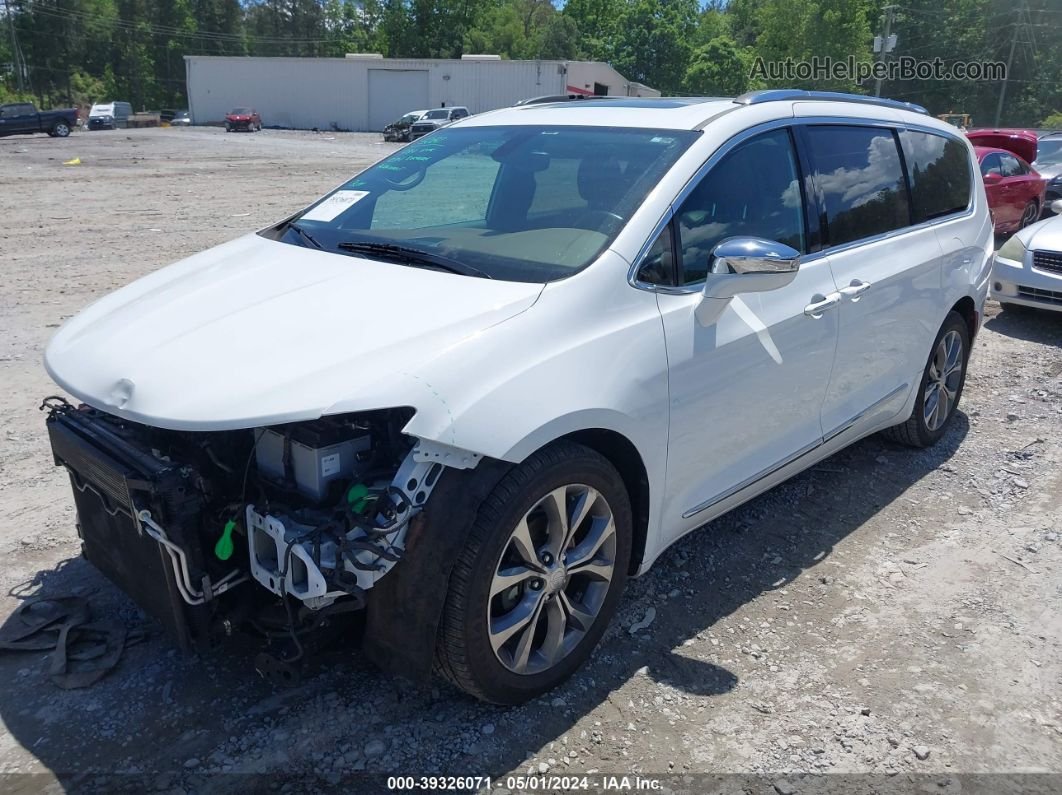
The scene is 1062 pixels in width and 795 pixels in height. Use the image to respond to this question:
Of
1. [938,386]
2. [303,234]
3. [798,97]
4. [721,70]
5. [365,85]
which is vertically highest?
[721,70]

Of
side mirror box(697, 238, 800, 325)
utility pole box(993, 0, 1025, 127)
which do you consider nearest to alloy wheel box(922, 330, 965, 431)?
side mirror box(697, 238, 800, 325)

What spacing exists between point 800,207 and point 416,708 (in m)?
2.54

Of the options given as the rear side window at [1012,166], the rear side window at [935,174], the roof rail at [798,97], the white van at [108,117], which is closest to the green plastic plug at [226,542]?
the roof rail at [798,97]

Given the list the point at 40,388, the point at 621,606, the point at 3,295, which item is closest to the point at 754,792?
the point at 621,606

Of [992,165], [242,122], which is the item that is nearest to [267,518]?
[992,165]

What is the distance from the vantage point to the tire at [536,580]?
8.30 feet

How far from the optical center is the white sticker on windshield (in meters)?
3.80

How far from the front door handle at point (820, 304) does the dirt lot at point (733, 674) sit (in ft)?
3.76

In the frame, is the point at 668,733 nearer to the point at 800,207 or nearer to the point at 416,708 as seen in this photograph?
the point at 416,708

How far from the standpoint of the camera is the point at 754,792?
2623 mm

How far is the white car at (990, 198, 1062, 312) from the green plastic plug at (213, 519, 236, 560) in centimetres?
780

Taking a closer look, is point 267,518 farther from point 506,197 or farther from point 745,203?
point 745,203

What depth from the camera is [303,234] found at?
368 centimetres

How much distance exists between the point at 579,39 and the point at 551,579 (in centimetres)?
8143
